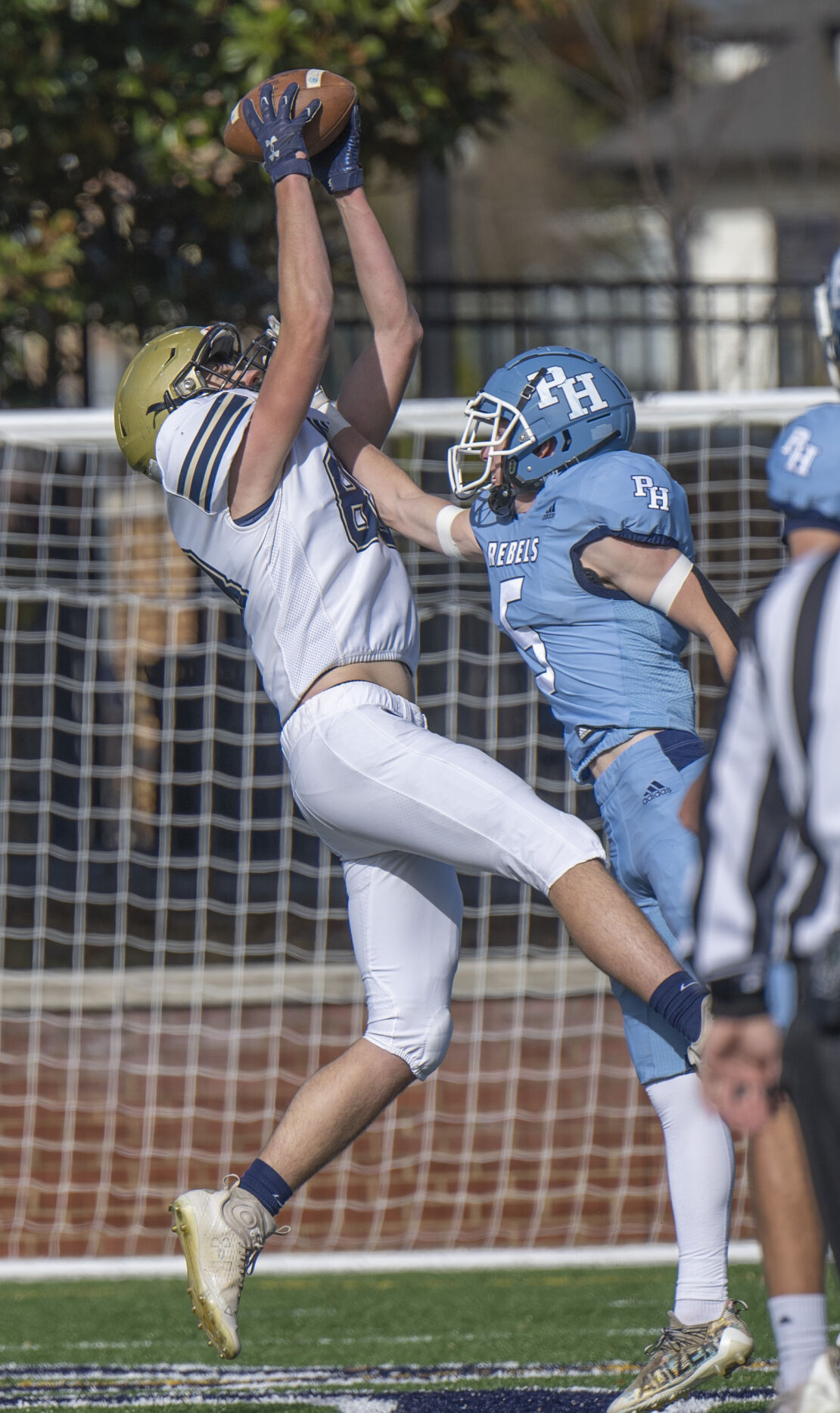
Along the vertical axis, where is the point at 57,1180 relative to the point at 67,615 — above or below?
below

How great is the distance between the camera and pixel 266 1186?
3314 millimetres

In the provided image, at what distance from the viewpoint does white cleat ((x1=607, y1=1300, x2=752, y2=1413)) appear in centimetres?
304

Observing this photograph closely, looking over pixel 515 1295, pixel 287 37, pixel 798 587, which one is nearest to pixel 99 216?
pixel 287 37

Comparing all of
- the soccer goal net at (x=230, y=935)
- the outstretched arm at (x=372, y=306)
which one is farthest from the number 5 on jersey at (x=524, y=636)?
the soccer goal net at (x=230, y=935)

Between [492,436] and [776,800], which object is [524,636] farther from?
[776,800]

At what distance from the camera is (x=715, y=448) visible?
7.58 m

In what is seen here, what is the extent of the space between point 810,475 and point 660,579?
0.90m

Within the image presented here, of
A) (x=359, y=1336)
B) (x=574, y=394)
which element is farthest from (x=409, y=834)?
(x=359, y=1336)

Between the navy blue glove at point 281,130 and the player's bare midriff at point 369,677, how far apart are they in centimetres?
99

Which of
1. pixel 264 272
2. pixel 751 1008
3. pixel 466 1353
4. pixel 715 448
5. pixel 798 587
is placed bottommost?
pixel 466 1353

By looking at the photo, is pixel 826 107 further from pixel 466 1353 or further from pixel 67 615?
pixel 466 1353

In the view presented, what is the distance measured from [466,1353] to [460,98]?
5.50 m

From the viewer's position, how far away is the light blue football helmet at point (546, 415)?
3.39m

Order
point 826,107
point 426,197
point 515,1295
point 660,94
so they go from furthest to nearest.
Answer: point 826,107
point 660,94
point 426,197
point 515,1295
